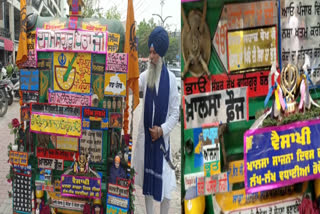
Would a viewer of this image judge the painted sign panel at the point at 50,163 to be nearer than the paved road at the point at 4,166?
Yes

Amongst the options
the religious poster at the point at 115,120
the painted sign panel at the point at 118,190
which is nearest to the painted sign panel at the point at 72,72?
the religious poster at the point at 115,120

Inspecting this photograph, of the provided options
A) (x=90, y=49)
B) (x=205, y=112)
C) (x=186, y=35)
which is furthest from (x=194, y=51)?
(x=90, y=49)

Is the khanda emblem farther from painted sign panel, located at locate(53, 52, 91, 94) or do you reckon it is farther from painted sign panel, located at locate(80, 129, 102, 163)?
painted sign panel, located at locate(80, 129, 102, 163)

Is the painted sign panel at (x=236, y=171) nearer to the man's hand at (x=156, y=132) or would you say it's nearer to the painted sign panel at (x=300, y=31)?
the painted sign panel at (x=300, y=31)

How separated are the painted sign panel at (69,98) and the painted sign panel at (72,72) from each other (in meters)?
0.03

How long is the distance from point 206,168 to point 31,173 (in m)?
1.71

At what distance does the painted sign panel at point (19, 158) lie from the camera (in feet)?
9.93

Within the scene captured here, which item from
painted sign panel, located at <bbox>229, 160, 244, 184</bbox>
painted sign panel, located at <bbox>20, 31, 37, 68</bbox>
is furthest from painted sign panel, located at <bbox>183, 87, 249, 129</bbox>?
painted sign panel, located at <bbox>20, 31, 37, 68</bbox>

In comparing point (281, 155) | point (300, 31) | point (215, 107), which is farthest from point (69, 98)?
point (300, 31)

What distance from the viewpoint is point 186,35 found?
6.15 feet

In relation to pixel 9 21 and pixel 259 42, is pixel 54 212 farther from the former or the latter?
pixel 9 21

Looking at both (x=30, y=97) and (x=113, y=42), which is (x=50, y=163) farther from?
(x=113, y=42)

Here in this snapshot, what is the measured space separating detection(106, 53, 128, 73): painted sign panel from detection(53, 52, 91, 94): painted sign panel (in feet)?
0.56

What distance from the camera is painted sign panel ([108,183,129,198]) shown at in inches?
115
